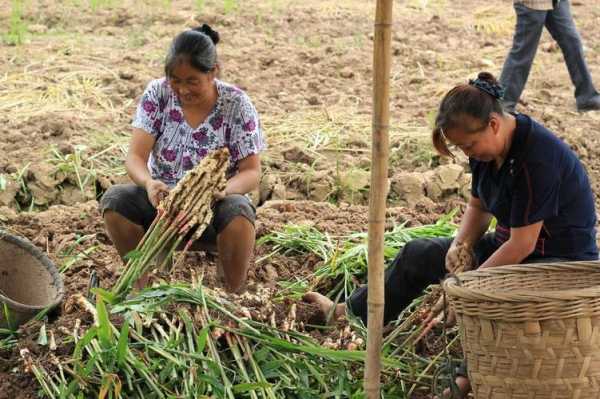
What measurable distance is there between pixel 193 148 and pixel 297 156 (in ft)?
6.54

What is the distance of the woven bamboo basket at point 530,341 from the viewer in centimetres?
256

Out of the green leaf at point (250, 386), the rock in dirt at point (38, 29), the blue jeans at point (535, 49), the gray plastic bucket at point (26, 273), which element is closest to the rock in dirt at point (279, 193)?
the gray plastic bucket at point (26, 273)

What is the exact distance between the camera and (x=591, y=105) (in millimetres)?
6984

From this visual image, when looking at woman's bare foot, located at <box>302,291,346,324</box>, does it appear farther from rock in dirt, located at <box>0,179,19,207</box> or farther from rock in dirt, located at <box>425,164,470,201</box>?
rock in dirt, located at <box>0,179,19,207</box>

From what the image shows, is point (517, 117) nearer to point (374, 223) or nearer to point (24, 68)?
point (374, 223)

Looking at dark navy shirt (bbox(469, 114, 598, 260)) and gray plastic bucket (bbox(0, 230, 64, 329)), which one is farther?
gray plastic bucket (bbox(0, 230, 64, 329))

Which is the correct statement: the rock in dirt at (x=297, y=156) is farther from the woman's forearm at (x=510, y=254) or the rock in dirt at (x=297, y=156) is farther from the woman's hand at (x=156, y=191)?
the woman's forearm at (x=510, y=254)

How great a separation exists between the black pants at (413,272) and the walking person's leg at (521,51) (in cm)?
333

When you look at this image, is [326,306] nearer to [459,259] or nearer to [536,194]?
[459,259]

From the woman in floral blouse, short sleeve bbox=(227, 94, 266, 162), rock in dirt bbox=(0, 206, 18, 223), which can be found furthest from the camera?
rock in dirt bbox=(0, 206, 18, 223)

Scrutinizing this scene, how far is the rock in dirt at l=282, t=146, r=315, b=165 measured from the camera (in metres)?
5.79

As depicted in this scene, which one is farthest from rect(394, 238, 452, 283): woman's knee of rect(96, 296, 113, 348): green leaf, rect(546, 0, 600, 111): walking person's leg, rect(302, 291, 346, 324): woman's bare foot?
rect(546, 0, 600, 111): walking person's leg

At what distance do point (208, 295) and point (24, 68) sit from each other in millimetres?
4816

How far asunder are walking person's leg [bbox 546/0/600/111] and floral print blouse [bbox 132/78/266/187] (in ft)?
11.8
